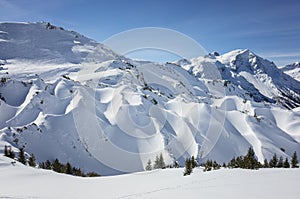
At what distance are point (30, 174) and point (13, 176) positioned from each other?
128 cm

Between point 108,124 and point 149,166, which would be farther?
point 108,124

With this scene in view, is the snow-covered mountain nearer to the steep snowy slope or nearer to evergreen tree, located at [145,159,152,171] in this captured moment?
evergreen tree, located at [145,159,152,171]

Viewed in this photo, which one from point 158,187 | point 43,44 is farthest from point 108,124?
point 43,44

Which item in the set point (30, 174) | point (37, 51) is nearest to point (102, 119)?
point (30, 174)

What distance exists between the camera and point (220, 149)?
6575cm

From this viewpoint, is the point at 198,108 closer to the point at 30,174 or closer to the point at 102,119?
the point at 102,119

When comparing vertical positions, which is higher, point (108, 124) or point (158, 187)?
point (108, 124)

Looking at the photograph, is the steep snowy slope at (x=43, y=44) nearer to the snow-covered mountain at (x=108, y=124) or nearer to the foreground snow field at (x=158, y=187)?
the snow-covered mountain at (x=108, y=124)

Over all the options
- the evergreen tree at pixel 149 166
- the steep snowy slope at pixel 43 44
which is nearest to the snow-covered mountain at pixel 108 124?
the evergreen tree at pixel 149 166

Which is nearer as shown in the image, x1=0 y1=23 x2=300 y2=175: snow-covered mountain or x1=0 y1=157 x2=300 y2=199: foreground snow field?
x1=0 y1=157 x2=300 y2=199: foreground snow field

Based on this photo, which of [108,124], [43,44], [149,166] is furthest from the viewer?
[43,44]

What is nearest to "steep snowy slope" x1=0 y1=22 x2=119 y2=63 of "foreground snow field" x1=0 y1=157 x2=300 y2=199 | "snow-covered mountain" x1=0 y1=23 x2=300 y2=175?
"snow-covered mountain" x1=0 y1=23 x2=300 y2=175

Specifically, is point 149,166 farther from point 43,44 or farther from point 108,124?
point 43,44

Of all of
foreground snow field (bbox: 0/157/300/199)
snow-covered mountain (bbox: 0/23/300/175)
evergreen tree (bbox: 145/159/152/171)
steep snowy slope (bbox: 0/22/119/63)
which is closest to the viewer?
foreground snow field (bbox: 0/157/300/199)
